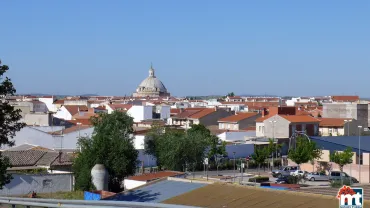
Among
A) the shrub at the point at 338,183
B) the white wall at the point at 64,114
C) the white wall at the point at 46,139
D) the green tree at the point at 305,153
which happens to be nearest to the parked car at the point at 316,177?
the shrub at the point at 338,183

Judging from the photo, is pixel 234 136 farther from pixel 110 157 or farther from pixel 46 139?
pixel 110 157

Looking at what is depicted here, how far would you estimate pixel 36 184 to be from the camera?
3092 cm

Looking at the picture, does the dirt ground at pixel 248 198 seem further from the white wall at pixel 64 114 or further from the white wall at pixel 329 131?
the white wall at pixel 64 114

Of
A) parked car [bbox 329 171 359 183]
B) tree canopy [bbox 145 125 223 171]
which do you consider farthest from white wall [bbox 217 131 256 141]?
parked car [bbox 329 171 359 183]

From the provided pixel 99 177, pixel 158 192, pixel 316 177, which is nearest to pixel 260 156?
pixel 316 177

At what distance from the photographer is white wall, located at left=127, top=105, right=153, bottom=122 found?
3455 inches

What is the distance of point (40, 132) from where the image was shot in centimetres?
5016

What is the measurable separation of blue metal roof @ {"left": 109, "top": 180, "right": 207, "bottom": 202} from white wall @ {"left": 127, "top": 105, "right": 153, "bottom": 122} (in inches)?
2509

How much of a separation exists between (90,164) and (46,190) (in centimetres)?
263

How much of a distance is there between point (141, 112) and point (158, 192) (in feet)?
217

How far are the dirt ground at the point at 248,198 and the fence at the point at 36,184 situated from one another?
41.9 ft

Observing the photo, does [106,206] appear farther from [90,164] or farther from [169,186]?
[90,164]

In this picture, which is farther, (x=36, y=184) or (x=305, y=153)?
(x=305, y=153)

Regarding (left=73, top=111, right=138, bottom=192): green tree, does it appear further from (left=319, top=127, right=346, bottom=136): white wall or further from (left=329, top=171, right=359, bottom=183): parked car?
(left=319, top=127, right=346, bottom=136): white wall
